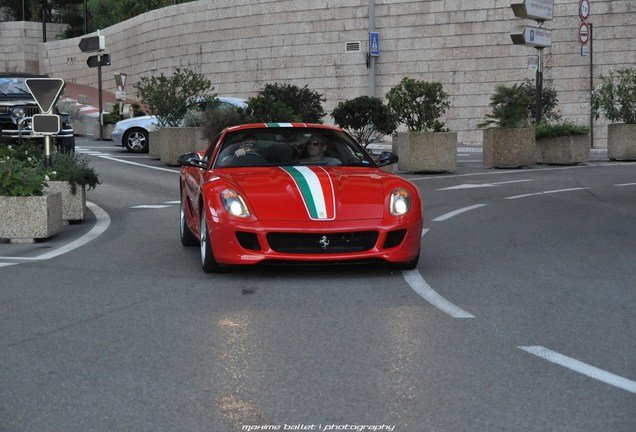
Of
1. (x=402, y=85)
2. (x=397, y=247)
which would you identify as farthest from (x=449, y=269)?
(x=402, y=85)

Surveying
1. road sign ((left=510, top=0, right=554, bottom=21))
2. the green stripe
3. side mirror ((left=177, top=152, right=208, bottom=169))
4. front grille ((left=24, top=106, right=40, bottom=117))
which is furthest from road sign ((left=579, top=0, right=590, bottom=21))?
the green stripe

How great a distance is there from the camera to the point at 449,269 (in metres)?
9.65

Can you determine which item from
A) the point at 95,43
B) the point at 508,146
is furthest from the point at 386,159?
the point at 95,43

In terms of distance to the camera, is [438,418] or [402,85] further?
[402,85]

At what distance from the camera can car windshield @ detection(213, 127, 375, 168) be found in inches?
411

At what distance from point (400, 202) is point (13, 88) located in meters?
15.4

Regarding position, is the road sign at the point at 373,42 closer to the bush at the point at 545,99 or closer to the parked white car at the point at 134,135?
the bush at the point at 545,99

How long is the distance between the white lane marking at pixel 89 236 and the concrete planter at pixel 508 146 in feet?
36.2

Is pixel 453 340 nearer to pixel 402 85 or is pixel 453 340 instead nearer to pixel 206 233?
pixel 206 233

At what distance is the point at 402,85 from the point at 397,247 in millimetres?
16196

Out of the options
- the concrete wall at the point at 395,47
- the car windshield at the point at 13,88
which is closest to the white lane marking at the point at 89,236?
the car windshield at the point at 13,88

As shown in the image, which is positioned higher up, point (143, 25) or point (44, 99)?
point (143, 25)

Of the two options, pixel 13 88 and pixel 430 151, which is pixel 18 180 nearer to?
pixel 13 88

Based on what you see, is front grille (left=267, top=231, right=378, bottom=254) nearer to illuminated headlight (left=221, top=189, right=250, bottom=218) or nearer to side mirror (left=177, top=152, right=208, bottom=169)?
illuminated headlight (left=221, top=189, right=250, bottom=218)
